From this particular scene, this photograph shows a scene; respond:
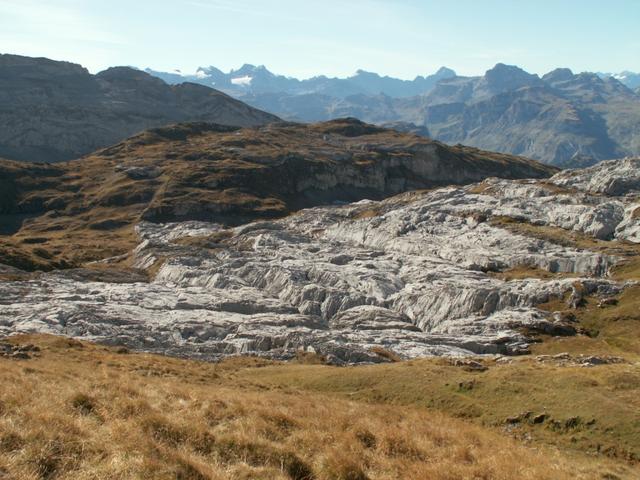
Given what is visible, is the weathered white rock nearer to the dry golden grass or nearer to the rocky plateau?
the rocky plateau

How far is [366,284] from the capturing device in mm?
93125

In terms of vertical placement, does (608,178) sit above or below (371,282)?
above

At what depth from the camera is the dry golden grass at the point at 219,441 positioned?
1426 cm

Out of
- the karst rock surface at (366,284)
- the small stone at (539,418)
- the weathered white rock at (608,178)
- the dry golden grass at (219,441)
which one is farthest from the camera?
the weathered white rock at (608,178)

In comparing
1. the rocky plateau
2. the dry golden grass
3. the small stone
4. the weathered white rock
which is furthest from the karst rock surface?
the dry golden grass

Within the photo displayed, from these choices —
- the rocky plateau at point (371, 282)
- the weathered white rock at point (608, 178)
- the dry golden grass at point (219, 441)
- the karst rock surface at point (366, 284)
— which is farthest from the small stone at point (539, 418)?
the weathered white rock at point (608, 178)

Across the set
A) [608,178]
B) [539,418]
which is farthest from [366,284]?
[608,178]

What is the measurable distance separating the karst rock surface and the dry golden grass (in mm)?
41255

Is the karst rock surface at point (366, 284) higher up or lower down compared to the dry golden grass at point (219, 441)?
lower down

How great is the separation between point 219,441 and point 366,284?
7674cm

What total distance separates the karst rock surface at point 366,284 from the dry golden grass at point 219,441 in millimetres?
41255

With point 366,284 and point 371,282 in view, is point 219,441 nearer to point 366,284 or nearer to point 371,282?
point 366,284

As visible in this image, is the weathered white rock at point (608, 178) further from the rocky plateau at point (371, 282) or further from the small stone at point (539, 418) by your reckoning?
the small stone at point (539, 418)

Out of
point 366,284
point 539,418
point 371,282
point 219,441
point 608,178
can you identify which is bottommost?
point 366,284
